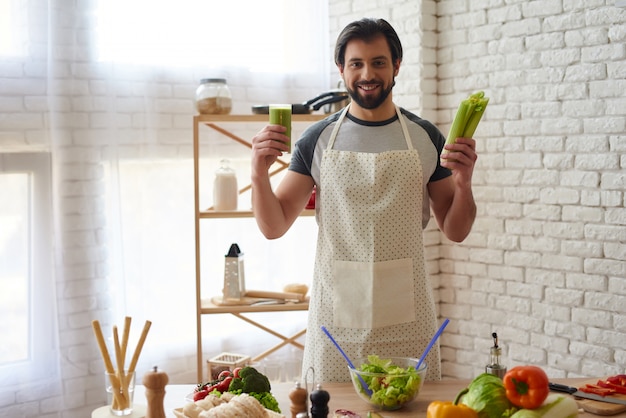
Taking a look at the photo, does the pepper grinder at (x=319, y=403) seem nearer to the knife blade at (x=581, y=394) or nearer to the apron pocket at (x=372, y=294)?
the knife blade at (x=581, y=394)

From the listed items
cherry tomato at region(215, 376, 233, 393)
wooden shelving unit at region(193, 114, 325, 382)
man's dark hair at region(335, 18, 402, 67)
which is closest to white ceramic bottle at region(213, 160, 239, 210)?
wooden shelving unit at region(193, 114, 325, 382)

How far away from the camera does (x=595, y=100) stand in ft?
12.7

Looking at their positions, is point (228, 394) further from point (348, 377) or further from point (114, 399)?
point (348, 377)

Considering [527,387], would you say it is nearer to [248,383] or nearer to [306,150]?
[248,383]

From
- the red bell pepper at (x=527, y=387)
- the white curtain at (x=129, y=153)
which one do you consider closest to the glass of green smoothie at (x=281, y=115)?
the red bell pepper at (x=527, y=387)

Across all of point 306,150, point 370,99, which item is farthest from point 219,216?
point 370,99

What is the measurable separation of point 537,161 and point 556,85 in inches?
15.5

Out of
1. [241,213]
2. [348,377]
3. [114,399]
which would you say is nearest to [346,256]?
[348,377]

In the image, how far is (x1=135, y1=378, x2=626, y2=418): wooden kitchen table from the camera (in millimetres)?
2082

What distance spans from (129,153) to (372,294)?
188 centimetres

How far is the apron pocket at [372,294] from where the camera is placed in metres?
2.80

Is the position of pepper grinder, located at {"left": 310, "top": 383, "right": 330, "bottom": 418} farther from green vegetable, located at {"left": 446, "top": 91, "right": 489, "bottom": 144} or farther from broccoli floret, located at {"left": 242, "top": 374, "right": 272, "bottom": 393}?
green vegetable, located at {"left": 446, "top": 91, "right": 489, "bottom": 144}

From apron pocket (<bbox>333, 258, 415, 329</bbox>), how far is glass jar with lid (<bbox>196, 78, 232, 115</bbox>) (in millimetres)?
1487

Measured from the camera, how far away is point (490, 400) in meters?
1.79
